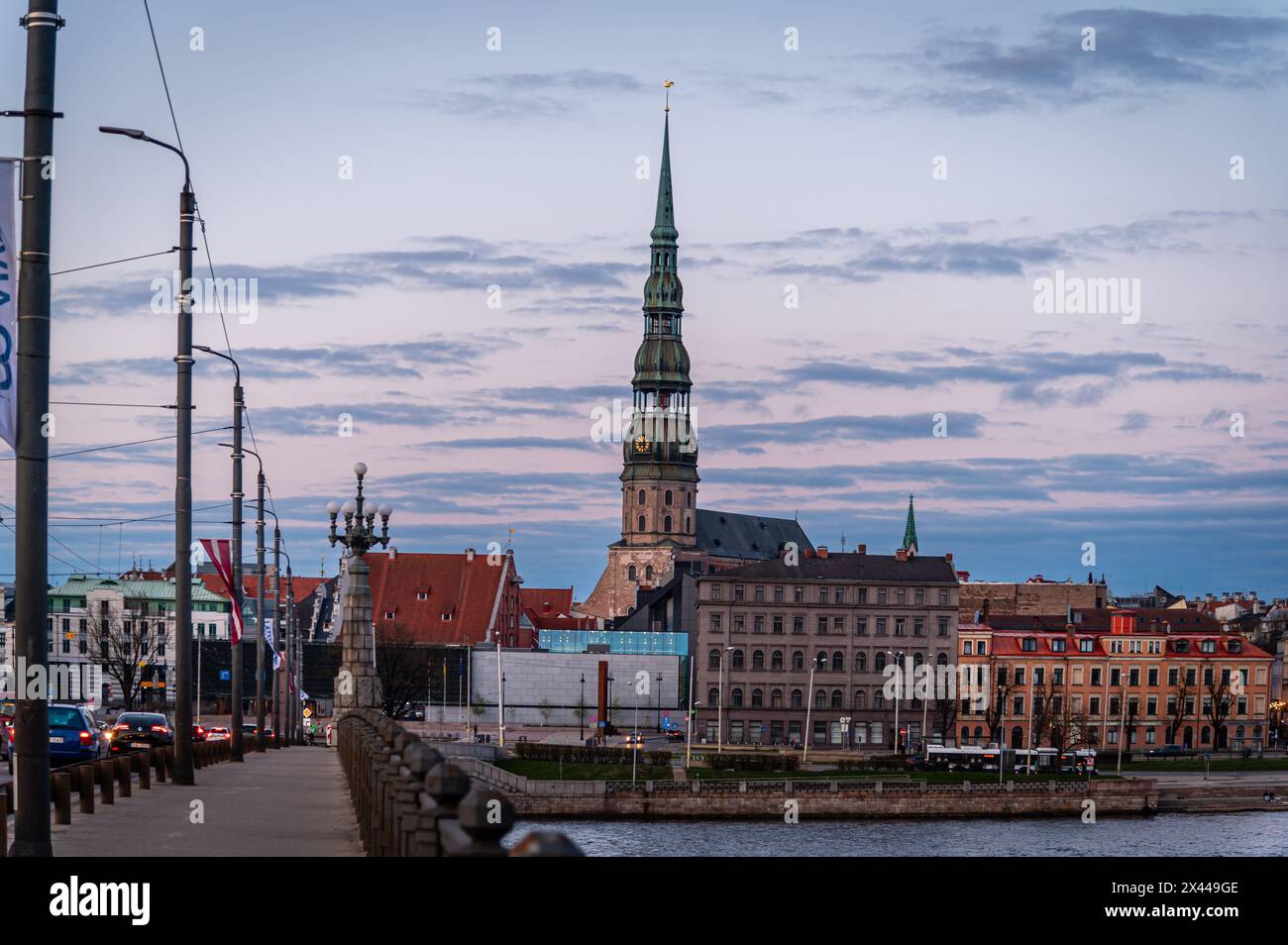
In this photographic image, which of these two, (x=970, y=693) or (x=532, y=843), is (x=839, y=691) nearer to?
(x=970, y=693)

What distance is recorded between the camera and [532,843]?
23.8 feet

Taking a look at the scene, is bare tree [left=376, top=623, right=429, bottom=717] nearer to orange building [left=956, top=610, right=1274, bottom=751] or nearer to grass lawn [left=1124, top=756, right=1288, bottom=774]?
orange building [left=956, top=610, right=1274, bottom=751]

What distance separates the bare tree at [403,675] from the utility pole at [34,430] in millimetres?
110534

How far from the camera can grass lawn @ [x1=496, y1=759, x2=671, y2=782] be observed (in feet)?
312

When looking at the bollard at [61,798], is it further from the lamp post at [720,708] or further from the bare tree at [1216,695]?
the bare tree at [1216,695]

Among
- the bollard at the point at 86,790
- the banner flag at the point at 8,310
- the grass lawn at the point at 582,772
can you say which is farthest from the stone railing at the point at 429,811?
the grass lawn at the point at 582,772

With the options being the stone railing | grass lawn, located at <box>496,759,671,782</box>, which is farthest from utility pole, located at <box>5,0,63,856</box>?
grass lawn, located at <box>496,759,671,782</box>

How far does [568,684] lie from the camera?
13475 centimetres

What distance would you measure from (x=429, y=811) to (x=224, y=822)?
47.8 feet

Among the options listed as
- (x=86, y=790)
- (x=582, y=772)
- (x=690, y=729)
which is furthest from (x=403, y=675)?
(x=86, y=790)

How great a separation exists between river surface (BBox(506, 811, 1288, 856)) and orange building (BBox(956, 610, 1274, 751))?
139ft
